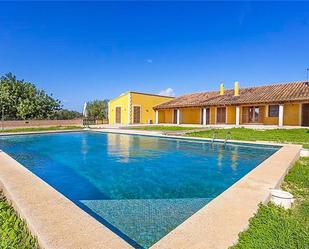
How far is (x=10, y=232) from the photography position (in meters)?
2.99

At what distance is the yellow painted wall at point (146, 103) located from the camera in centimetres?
3100

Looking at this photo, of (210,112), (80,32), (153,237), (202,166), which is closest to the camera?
(153,237)

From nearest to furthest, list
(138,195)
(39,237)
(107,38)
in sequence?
1. (39,237)
2. (138,195)
3. (107,38)

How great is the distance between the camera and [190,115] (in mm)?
28266

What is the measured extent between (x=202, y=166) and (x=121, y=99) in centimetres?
2404

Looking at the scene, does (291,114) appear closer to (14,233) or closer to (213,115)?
(213,115)

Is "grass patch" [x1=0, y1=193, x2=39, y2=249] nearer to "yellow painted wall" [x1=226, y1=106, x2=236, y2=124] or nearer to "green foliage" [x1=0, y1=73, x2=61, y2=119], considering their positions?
"yellow painted wall" [x1=226, y1=106, x2=236, y2=124]

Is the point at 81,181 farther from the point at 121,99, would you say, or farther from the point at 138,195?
the point at 121,99

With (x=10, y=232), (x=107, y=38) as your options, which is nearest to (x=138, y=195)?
(x=10, y=232)

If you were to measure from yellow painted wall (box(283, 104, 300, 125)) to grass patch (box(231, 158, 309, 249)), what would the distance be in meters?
18.4

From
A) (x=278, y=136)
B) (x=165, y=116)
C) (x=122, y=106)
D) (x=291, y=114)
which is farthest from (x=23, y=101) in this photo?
(x=291, y=114)

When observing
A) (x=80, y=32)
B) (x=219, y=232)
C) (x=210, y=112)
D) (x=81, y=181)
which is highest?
(x=80, y=32)

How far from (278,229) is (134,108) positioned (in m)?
28.4

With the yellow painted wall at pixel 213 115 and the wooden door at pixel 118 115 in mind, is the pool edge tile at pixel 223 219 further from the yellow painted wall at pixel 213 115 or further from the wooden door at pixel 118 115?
the wooden door at pixel 118 115
